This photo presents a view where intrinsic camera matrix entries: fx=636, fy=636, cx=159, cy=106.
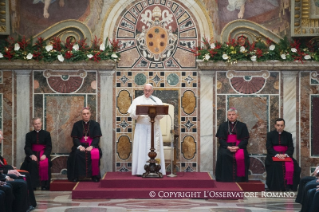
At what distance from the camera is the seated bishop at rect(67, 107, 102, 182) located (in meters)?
12.6

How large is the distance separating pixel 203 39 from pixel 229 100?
1.40 meters

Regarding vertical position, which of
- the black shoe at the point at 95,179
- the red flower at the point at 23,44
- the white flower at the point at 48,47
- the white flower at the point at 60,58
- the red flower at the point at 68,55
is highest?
the red flower at the point at 23,44

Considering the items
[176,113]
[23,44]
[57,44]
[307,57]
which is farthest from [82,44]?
[307,57]

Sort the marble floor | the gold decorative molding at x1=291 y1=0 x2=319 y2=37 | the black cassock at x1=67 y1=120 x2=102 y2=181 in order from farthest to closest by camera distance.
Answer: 1. the gold decorative molding at x1=291 y1=0 x2=319 y2=37
2. the black cassock at x1=67 y1=120 x2=102 y2=181
3. the marble floor

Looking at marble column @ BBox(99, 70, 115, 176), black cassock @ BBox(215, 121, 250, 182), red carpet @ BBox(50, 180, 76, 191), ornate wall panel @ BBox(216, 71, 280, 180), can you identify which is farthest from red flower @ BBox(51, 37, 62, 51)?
black cassock @ BBox(215, 121, 250, 182)

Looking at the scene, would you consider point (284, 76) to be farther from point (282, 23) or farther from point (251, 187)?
point (251, 187)

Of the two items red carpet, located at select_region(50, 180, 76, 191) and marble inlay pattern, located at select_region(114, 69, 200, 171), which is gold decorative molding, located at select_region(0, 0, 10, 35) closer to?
marble inlay pattern, located at select_region(114, 69, 200, 171)

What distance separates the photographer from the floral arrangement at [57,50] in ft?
43.4

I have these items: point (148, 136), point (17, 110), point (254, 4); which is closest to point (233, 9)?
point (254, 4)

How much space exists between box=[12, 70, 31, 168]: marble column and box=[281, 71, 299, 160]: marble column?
540cm

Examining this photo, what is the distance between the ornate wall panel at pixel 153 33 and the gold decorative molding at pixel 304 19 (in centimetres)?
206

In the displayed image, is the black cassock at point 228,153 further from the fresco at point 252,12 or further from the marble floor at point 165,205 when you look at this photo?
the fresco at point 252,12

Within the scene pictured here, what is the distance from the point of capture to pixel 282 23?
1348cm

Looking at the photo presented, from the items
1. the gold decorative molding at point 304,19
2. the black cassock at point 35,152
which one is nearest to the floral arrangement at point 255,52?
the gold decorative molding at point 304,19
